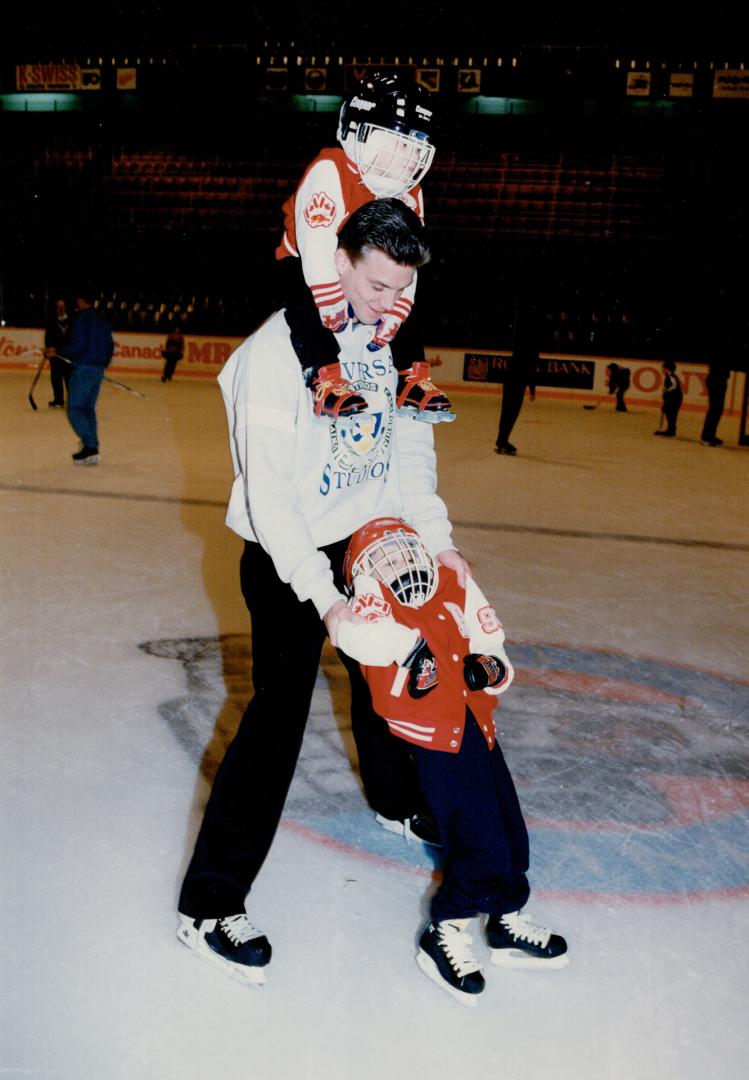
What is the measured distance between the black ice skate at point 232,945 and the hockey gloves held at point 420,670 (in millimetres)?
604

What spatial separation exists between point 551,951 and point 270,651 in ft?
2.69

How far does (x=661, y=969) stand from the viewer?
223 centimetres

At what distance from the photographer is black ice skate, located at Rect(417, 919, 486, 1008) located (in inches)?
82.9

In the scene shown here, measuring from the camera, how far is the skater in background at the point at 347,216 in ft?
6.82

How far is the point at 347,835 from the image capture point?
2.77 metres

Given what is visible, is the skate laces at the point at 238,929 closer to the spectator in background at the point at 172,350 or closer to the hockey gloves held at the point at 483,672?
the hockey gloves held at the point at 483,672

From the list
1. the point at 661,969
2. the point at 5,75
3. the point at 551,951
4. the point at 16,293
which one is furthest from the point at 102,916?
the point at 5,75

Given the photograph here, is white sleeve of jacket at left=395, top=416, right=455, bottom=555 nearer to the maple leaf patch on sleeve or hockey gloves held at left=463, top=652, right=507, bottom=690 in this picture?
hockey gloves held at left=463, top=652, right=507, bottom=690

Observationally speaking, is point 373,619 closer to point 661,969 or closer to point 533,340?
point 661,969

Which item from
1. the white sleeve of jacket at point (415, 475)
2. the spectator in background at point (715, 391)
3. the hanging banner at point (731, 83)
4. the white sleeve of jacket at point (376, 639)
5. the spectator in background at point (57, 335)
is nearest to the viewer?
the white sleeve of jacket at point (376, 639)

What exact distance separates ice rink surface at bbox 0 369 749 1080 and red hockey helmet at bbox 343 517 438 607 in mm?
763

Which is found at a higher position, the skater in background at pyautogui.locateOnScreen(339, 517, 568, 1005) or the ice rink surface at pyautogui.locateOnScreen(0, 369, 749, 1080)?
the skater in background at pyautogui.locateOnScreen(339, 517, 568, 1005)

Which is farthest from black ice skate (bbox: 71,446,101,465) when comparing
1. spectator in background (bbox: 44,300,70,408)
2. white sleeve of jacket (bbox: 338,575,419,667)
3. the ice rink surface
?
white sleeve of jacket (bbox: 338,575,419,667)

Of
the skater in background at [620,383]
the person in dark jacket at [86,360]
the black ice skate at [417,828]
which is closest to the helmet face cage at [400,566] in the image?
the black ice skate at [417,828]
